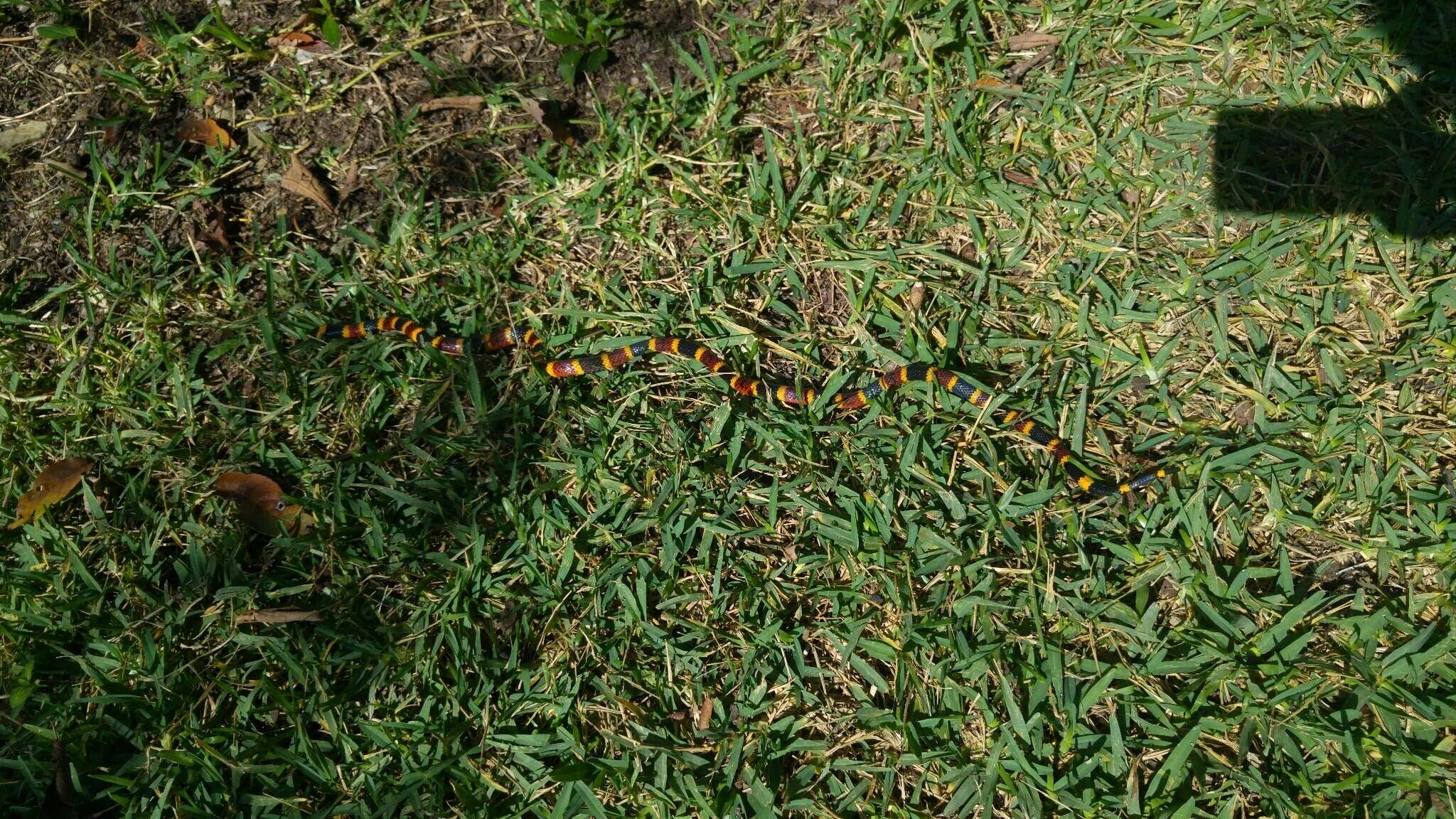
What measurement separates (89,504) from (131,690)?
704 mm

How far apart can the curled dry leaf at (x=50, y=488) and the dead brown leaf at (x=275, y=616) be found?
0.86 metres

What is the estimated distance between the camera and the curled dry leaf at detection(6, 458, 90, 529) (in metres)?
3.08

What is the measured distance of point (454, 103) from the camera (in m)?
3.70

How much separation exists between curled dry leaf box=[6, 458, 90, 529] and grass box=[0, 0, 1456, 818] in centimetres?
5

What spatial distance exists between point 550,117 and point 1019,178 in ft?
6.25

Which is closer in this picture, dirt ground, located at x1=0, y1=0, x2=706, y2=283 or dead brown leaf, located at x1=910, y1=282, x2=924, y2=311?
dead brown leaf, located at x1=910, y1=282, x2=924, y2=311

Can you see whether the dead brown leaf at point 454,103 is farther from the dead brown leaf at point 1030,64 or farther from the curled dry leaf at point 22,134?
the dead brown leaf at point 1030,64

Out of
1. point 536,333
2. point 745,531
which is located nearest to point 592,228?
point 536,333

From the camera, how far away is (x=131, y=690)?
2.83m

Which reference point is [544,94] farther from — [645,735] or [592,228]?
[645,735]

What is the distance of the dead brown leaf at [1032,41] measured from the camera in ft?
11.8

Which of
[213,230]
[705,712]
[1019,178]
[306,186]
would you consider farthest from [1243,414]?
[213,230]

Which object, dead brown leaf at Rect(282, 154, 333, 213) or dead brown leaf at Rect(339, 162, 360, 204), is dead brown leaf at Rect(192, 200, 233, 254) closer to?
dead brown leaf at Rect(282, 154, 333, 213)

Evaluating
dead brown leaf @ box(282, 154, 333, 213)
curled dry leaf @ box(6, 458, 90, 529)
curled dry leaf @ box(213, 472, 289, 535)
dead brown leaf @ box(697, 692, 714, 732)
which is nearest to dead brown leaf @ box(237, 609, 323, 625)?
curled dry leaf @ box(213, 472, 289, 535)
